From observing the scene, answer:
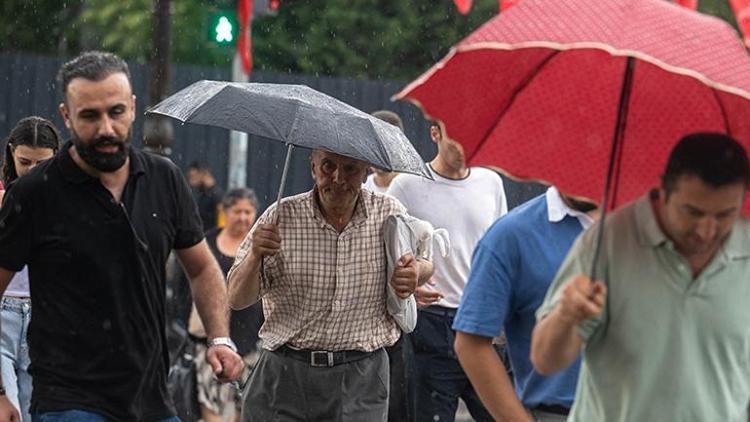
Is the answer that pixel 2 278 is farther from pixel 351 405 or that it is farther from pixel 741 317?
pixel 741 317

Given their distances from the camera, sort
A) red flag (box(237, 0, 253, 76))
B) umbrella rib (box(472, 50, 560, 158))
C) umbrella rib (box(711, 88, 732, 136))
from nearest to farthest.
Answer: umbrella rib (box(711, 88, 732, 136)) → umbrella rib (box(472, 50, 560, 158)) → red flag (box(237, 0, 253, 76))

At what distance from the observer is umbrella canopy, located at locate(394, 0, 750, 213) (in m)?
4.71

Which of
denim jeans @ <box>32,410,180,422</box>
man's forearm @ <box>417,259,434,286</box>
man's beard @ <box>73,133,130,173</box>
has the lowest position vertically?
denim jeans @ <box>32,410,180,422</box>

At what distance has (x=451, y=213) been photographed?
944cm

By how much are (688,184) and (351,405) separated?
3.17 m

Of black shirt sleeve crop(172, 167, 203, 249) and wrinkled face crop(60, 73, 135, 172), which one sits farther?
black shirt sleeve crop(172, 167, 203, 249)

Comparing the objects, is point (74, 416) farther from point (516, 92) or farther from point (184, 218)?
point (516, 92)

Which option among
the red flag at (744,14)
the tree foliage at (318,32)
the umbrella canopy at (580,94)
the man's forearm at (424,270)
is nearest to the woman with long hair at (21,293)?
Result: the man's forearm at (424,270)

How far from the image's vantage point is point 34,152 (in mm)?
8344

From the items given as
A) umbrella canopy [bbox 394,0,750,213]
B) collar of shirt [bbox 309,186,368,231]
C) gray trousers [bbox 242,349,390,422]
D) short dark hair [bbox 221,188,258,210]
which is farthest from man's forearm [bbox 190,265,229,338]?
short dark hair [bbox 221,188,258,210]

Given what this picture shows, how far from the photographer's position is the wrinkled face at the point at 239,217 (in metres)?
12.7

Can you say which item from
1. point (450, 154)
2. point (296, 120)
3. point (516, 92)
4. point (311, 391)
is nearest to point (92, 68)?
point (296, 120)

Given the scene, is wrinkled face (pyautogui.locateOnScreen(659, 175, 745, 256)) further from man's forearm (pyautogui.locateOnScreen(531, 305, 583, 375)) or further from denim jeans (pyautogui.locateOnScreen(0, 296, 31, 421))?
denim jeans (pyautogui.locateOnScreen(0, 296, 31, 421))

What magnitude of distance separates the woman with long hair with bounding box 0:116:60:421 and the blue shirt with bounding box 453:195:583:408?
10.1 ft
